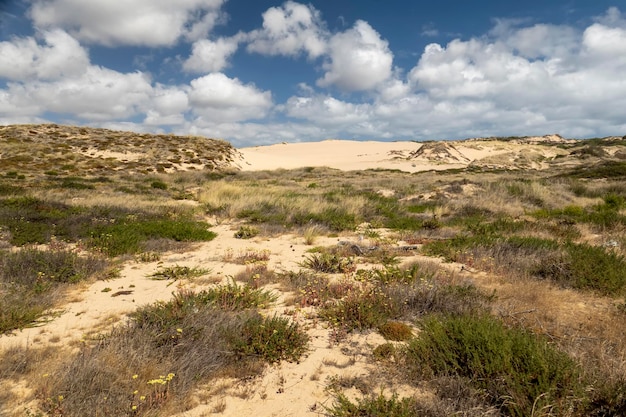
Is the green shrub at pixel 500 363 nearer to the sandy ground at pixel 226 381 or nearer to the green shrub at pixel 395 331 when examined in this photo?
the green shrub at pixel 395 331

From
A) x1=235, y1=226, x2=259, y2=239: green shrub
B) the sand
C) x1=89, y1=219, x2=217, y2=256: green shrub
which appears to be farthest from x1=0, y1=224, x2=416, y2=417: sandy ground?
x1=235, y1=226, x2=259, y2=239: green shrub

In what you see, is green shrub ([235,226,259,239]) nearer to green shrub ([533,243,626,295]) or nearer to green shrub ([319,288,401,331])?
green shrub ([319,288,401,331])

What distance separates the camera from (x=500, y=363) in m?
3.26

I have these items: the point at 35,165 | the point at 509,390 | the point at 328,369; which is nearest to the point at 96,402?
the point at 328,369

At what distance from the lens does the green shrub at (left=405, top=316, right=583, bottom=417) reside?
2902 millimetres

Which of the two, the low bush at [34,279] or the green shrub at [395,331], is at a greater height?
the low bush at [34,279]

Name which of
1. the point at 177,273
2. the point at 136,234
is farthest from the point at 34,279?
the point at 136,234

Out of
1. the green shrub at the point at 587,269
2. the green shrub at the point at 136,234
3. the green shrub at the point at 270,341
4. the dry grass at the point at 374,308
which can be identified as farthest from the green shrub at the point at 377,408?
the green shrub at the point at 136,234

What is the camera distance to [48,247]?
8344 millimetres

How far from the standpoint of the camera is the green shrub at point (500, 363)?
2.90 m

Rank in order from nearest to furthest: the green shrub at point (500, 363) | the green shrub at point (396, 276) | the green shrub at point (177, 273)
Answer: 1. the green shrub at point (500, 363)
2. the green shrub at point (396, 276)
3. the green shrub at point (177, 273)

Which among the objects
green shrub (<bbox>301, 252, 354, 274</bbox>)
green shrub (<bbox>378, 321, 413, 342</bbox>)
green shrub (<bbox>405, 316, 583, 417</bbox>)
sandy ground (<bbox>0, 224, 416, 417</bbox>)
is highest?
green shrub (<bbox>405, 316, 583, 417</bbox>)

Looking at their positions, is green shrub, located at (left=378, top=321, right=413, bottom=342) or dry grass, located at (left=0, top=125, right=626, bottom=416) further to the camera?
green shrub, located at (left=378, top=321, right=413, bottom=342)

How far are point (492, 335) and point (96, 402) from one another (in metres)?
3.95
